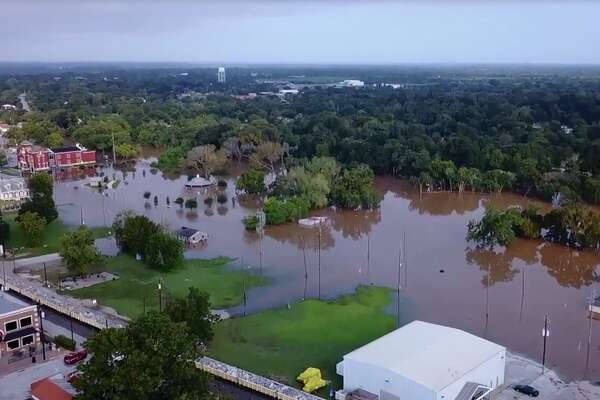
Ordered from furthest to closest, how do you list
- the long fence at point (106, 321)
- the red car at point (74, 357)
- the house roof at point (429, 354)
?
1. the red car at point (74, 357)
2. the long fence at point (106, 321)
3. the house roof at point (429, 354)

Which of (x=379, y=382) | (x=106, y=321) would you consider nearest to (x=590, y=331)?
(x=379, y=382)

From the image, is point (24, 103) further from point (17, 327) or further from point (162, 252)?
point (17, 327)

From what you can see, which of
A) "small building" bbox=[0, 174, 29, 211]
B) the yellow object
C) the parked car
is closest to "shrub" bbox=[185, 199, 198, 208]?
"small building" bbox=[0, 174, 29, 211]

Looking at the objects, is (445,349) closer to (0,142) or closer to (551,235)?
(551,235)

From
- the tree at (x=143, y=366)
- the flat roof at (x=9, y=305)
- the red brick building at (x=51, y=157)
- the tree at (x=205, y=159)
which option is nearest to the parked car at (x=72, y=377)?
the tree at (x=143, y=366)

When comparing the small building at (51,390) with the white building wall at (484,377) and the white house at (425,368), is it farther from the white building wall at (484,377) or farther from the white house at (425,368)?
the white building wall at (484,377)

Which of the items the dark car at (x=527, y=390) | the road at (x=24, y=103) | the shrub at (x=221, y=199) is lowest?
the shrub at (x=221, y=199)

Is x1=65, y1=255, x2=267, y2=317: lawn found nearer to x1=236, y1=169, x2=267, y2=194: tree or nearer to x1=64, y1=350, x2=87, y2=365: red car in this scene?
x1=64, y1=350, x2=87, y2=365: red car
